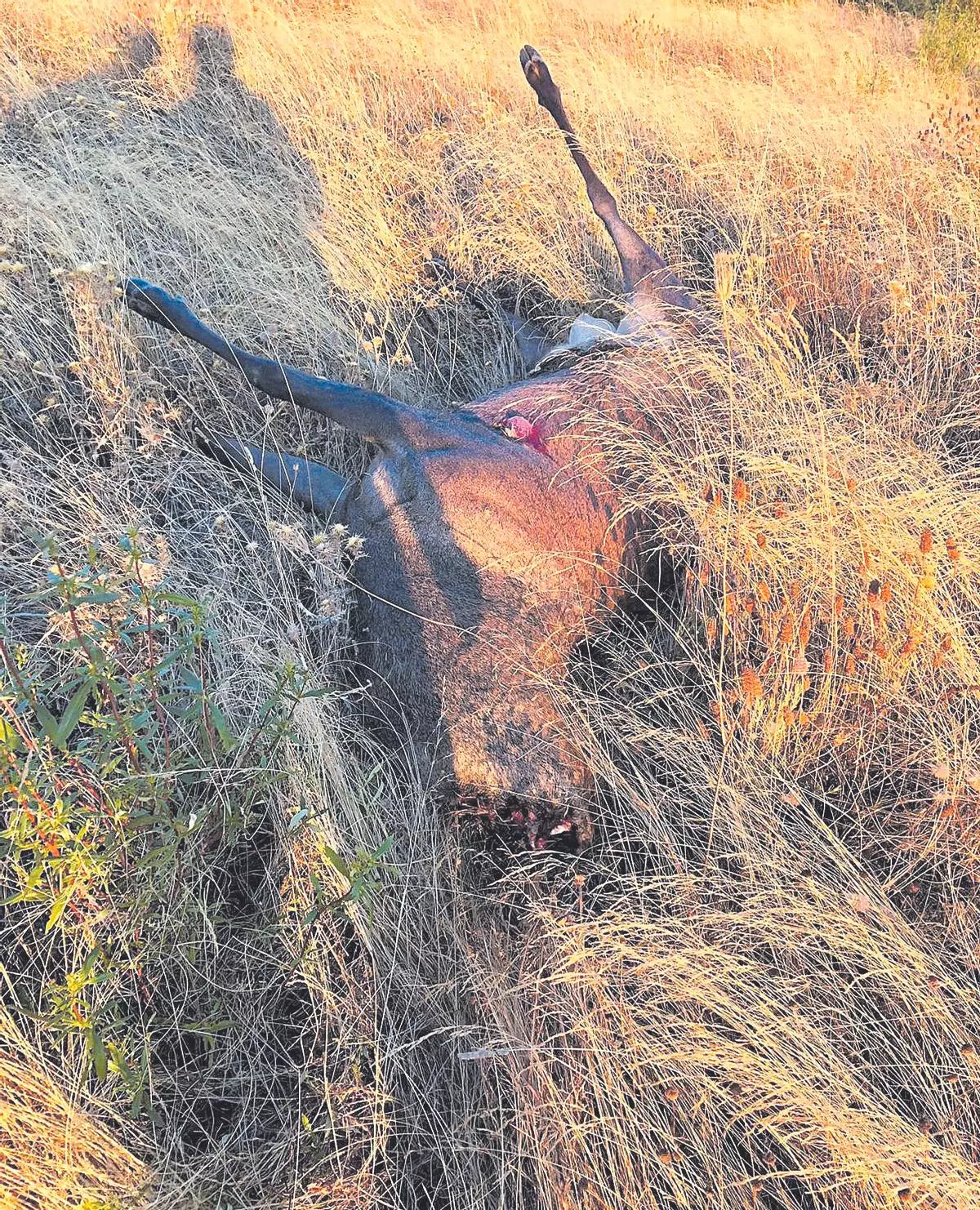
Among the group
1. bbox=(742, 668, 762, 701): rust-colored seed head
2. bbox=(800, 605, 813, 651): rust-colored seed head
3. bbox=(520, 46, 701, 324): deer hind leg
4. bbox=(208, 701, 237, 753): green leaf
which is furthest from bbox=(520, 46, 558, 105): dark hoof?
bbox=(208, 701, 237, 753): green leaf

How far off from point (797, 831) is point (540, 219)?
3.62 meters

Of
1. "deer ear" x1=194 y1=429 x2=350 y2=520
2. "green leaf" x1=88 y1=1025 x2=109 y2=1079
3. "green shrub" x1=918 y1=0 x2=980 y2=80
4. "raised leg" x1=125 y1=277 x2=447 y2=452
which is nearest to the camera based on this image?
"green leaf" x1=88 y1=1025 x2=109 y2=1079

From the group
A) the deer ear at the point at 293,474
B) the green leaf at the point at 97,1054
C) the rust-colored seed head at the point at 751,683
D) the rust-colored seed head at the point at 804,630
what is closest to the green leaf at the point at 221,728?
the green leaf at the point at 97,1054

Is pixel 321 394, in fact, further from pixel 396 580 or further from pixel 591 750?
pixel 591 750

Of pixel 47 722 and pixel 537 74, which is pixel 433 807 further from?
pixel 537 74

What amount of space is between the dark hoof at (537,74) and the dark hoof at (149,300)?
2.32 metres

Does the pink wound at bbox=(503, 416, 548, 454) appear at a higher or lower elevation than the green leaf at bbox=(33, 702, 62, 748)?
lower

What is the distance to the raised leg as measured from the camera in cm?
297

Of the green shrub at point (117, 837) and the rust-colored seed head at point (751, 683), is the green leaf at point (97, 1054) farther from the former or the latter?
the rust-colored seed head at point (751, 683)

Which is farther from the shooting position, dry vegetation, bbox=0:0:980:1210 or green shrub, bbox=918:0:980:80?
green shrub, bbox=918:0:980:80

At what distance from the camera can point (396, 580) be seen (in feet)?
8.92

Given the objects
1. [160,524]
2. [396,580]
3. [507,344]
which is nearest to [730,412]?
[396,580]

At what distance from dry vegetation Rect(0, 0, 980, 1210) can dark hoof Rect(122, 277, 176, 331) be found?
4.4 inches

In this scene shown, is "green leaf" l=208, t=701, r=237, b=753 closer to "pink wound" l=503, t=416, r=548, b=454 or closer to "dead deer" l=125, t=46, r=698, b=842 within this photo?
"dead deer" l=125, t=46, r=698, b=842
